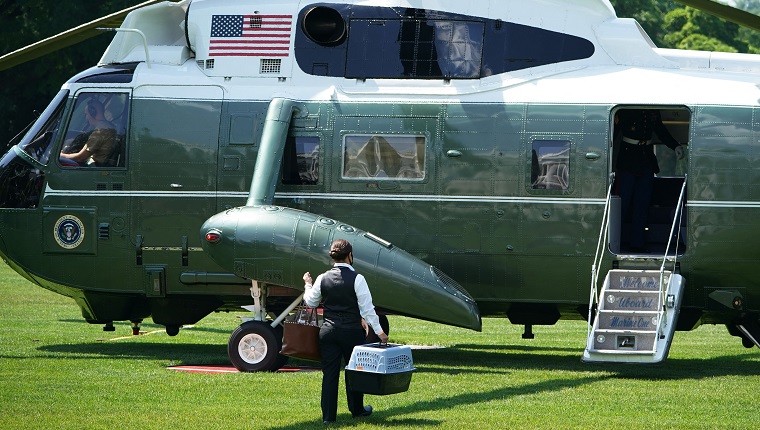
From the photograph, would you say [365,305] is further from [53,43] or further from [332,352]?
[53,43]

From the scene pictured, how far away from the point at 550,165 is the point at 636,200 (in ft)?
5.05

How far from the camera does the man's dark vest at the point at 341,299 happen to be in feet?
35.8

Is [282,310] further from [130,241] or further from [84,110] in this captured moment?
[84,110]

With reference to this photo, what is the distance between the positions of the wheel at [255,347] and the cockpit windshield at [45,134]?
3.80 m

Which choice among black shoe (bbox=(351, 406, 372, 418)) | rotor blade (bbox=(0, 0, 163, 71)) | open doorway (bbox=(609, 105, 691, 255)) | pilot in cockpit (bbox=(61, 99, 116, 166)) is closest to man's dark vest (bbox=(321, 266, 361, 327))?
black shoe (bbox=(351, 406, 372, 418))

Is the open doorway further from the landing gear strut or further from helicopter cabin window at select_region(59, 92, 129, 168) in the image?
helicopter cabin window at select_region(59, 92, 129, 168)

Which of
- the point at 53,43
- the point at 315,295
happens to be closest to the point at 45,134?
the point at 53,43

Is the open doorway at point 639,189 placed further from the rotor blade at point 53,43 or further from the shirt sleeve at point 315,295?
the rotor blade at point 53,43

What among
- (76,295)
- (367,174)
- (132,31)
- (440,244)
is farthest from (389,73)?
(76,295)

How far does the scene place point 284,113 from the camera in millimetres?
15508

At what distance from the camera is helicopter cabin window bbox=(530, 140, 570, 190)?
Answer: 15109 mm

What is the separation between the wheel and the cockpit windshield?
3.80 meters

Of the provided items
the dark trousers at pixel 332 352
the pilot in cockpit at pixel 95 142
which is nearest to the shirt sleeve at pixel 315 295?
the dark trousers at pixel 332 352

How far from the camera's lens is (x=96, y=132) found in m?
16.1
